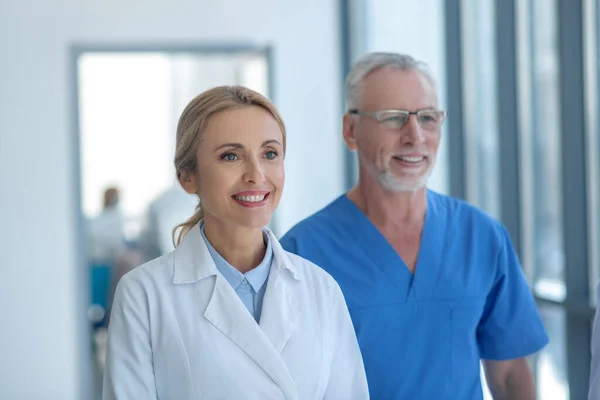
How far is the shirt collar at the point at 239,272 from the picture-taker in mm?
1310

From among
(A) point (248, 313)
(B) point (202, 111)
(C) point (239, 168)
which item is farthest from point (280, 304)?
(B) point (202, 111)

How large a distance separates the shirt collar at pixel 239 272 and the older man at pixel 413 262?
0.35m

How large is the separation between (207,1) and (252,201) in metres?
3.61

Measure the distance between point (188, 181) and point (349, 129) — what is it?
57 centimetres

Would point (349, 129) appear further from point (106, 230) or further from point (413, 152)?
point (106, 230)

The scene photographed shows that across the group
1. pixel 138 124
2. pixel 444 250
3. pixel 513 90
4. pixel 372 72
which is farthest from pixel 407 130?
pixel 138 124

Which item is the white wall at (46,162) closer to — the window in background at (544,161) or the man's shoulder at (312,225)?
the window in background at (544,161)

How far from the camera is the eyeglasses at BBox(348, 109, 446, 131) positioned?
1690 mm

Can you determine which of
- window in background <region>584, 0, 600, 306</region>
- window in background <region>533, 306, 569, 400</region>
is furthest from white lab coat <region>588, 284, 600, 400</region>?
window in background <region>533, 306, 569, 400</region>

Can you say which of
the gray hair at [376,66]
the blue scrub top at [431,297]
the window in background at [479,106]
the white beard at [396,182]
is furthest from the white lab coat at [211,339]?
the window in background at [479,106]

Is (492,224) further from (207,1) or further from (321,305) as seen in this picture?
(207,1)

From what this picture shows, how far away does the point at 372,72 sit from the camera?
1746 millimetres

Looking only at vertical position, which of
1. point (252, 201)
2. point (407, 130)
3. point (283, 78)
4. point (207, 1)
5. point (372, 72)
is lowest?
point (252, 201)

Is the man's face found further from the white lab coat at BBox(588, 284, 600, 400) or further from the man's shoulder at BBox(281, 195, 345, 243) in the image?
the white lab coat at BBox(588, 284, 600, 400)
